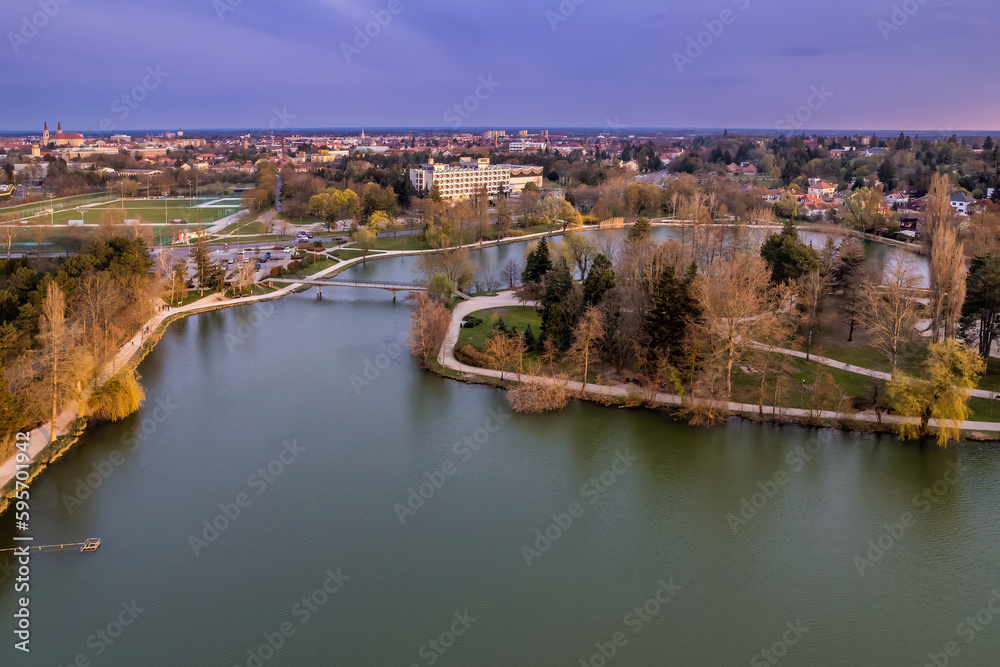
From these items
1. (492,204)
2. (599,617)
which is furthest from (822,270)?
(492,204)

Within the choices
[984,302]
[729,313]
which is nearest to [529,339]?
[729,313]

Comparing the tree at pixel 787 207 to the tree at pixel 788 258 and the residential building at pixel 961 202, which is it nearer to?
the residential building at pixel 961 202

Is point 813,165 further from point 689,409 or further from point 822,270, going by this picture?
point 689,409

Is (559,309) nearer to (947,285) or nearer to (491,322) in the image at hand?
(491,322)

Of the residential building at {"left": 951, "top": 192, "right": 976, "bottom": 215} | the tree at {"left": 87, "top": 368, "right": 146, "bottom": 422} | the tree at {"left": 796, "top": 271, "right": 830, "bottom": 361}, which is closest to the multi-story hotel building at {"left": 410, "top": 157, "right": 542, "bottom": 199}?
the residential building at {"left": 951, "top": 192, "right": 976, "bottom": 215}

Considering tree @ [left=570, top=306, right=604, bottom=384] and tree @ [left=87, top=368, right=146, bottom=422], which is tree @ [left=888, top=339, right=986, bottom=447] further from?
tree @ [left=87, top=368, right=146, bottom=422]

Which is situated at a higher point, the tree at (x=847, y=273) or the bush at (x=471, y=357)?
the tree at (x=847, y=273)

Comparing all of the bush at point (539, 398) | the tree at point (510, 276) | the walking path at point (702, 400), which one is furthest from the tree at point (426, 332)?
the tree at point (510, 276)
